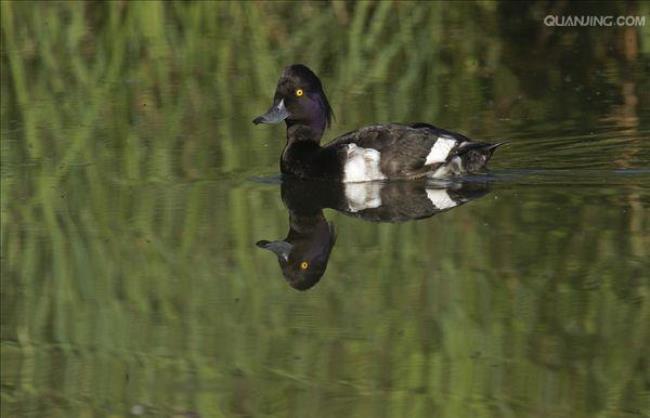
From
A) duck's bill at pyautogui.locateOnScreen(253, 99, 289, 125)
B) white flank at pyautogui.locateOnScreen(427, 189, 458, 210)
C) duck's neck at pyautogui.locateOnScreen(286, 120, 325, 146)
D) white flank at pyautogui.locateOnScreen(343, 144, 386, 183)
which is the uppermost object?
duck's bill at pyautogui.locateOnScreen(253, 99, 289, 125)

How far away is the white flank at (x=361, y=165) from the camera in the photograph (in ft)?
32.0

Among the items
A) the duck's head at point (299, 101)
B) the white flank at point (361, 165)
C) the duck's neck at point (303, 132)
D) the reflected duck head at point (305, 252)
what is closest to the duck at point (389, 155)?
the white flank at point (361, 165)

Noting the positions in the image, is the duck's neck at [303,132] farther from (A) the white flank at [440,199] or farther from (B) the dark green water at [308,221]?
(A) the white flank at [440,199]

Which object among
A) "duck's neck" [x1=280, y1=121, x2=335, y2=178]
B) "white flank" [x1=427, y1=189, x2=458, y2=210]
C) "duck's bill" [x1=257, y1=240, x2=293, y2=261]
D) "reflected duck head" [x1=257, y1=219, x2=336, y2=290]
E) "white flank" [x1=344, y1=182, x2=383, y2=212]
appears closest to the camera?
"reflected duck head" [x1=257, y1=219, x2=336, y2=290]

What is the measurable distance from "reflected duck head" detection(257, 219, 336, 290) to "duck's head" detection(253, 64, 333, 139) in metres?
1.70

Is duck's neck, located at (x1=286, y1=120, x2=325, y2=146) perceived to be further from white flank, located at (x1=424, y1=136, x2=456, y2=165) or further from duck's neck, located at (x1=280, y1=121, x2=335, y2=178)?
white flank, located at (x1=424, y1=136, x2=456, y2=165)

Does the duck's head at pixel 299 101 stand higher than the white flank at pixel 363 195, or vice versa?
the duck's head at pixel 299 101

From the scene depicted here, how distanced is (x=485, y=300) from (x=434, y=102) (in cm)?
442

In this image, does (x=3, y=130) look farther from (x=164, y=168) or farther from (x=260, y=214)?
(x=260, y=214)

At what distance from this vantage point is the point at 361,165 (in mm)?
9805

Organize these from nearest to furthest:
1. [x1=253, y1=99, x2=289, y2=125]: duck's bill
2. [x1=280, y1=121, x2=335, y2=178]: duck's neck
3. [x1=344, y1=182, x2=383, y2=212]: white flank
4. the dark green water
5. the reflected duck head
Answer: the dark green water → the reflected duck head → [x1=344, y1=182, x2=383, y2=212]: white flank → [x1=280, y1=121, x2=335, y2=178]: duck's neck → [x1=253, y1=99, x2=289, y2=125]: duck's bill

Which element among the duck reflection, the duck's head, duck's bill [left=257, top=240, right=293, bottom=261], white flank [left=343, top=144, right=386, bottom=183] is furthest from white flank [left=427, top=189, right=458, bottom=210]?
the duck's head

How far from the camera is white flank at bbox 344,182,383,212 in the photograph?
9213mm

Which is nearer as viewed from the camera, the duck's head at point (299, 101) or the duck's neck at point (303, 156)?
the duck's neck at point (303, 156)
